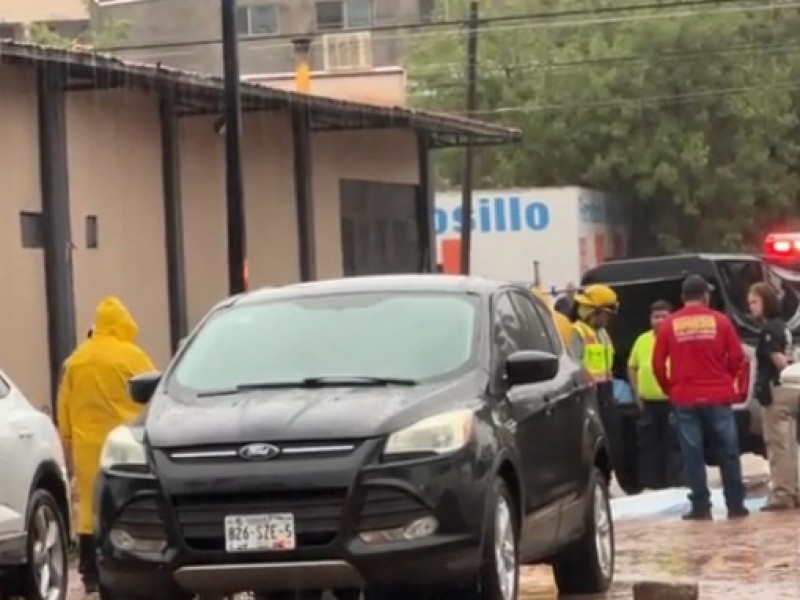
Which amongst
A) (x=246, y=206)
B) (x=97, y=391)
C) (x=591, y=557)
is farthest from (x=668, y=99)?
A: (x=591, y=557)

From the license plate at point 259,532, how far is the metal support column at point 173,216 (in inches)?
502

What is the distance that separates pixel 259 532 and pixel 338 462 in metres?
0.48

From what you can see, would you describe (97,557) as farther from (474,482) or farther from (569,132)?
(569,132)

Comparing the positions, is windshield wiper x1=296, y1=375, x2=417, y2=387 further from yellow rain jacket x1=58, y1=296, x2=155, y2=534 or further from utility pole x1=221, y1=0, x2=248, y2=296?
utility pole x1=221, y1=0, x2=248, y2=296

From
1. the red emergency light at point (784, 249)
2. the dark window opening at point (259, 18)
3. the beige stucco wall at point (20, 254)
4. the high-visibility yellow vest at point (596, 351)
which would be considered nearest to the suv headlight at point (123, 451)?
the high-visibility yellow vest at point (596, 351)

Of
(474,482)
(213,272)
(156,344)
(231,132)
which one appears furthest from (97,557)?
(213,272)

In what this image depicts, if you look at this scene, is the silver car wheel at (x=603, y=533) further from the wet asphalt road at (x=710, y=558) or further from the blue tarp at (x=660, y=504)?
the blue tarp at (x=660, y=504)

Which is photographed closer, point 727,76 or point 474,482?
point 474,482

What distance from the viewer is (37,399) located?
64.0 feet

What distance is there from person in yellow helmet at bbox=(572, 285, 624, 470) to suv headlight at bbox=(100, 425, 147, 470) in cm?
735

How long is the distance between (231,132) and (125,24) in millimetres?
39968

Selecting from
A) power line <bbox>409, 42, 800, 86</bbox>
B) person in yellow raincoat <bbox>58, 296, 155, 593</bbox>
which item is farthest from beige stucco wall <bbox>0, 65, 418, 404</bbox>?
power line <bbox>409, 42, 800, 86</bbox>

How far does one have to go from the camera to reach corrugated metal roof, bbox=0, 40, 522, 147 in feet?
61.0

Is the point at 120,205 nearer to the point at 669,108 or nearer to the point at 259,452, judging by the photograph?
the point at 259,452
